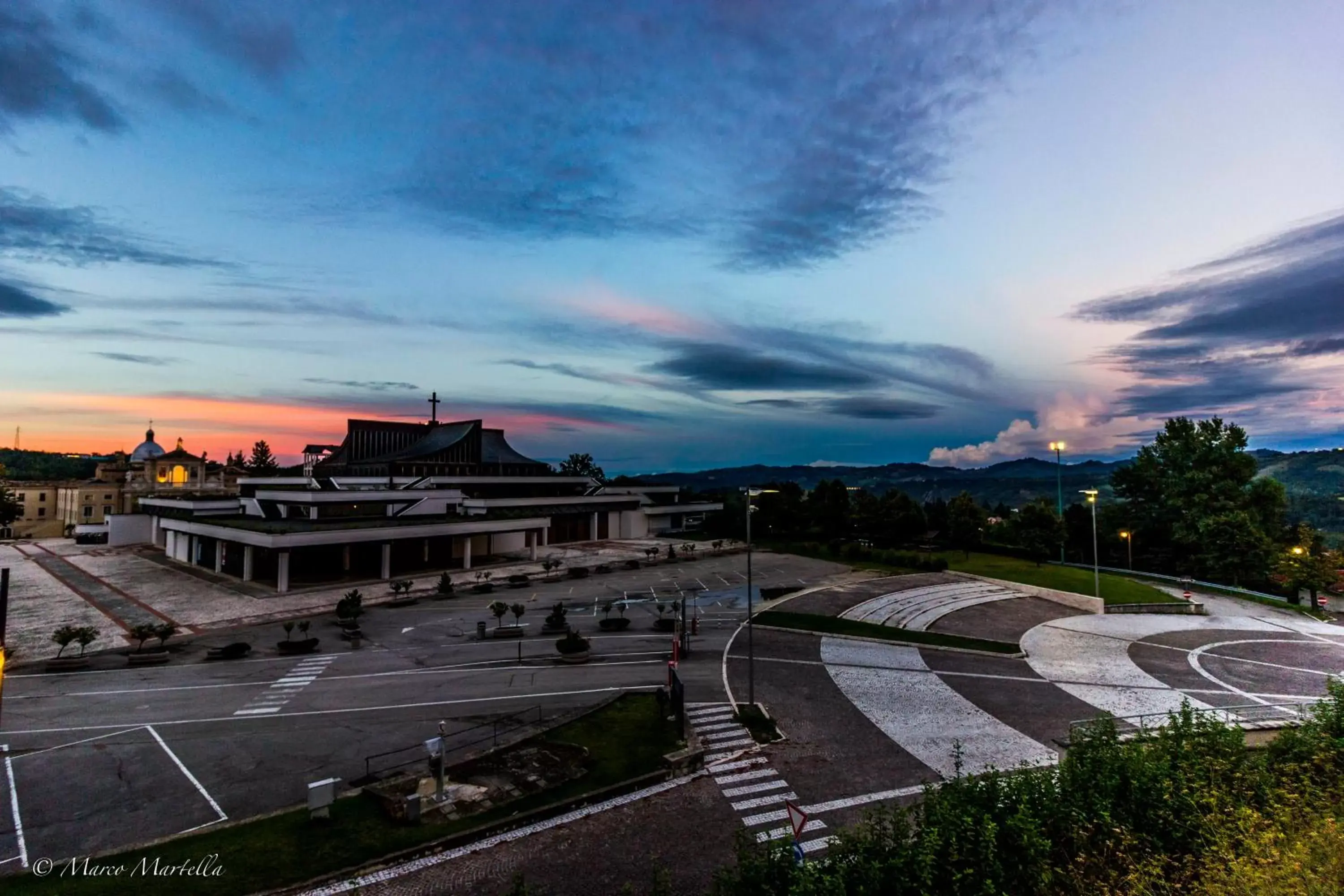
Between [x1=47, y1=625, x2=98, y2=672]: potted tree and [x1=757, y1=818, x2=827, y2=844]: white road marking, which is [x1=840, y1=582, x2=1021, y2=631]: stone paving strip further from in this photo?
[x1=47, y1=625, x2=98, y2=672]: potted tree

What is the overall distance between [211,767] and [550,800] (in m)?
11.6

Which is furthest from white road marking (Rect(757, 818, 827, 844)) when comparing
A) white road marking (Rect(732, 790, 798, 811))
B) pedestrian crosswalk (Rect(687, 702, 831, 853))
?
white road marking (Rect(732, 790, 798, 811))

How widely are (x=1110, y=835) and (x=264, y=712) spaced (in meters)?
28.8

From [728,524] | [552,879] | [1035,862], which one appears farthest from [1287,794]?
[728,524]

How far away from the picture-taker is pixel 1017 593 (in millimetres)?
54219

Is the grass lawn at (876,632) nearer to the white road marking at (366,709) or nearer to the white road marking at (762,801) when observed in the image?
the white road marking at (366,709)

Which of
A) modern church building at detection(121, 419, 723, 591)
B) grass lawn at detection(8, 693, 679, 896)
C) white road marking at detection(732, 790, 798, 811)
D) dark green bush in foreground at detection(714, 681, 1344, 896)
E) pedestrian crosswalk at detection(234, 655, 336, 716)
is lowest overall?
pedestrian crosswalk at detection(234, 655, 336, 716)

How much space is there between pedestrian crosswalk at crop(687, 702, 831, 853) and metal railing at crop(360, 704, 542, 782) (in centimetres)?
656

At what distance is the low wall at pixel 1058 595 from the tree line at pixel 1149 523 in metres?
13.3

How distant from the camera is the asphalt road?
17984 mm

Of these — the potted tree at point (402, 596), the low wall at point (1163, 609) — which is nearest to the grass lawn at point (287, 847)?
the potted tree at point (402, 596)

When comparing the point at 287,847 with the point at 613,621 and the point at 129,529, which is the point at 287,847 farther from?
the point at 129,529

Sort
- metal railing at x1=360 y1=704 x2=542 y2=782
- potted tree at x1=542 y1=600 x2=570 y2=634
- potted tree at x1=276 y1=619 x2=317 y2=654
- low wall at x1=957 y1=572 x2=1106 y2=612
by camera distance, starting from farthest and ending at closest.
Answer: low wall at x1=957 y1=572 x2=1106 y2=612 < potted tree at x1=542 y1=600 x2=570 y2=634 < potted tree at x1=276 y1=619 x2=317 y2=654 < metal railing at x1=360 y1=704 x2=542 y2=782

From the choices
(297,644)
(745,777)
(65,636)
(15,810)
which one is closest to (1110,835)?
(745,777)
